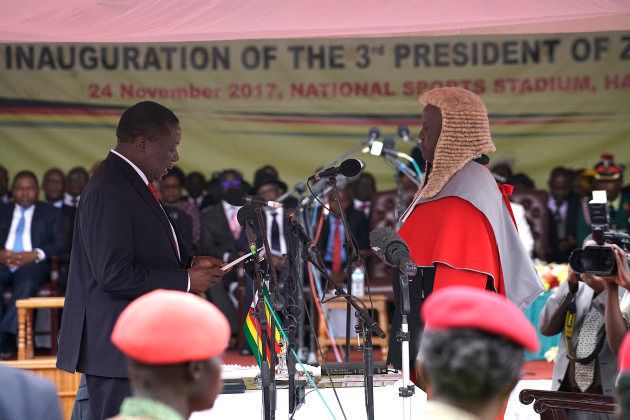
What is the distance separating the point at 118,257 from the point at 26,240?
658 cm

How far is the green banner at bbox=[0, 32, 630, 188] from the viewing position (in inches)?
463

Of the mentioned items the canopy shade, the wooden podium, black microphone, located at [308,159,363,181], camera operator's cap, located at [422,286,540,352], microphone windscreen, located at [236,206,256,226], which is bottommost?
the wooden podium

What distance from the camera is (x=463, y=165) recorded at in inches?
212

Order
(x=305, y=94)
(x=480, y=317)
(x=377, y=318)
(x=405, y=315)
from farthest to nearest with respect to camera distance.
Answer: (x=305, y=94), (x=377, y=318), (x=405, y=315), (x=480, y=317)

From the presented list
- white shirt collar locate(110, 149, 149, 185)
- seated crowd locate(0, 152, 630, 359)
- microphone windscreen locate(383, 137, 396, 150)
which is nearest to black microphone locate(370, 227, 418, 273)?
white shirt collar locate(110, 149, 149, 185)

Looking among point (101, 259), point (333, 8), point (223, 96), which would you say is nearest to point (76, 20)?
point (333, 8)

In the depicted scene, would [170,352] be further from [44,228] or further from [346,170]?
[44,228]

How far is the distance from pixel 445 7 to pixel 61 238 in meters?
6.01

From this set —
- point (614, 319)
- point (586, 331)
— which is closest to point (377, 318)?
point (586, 331)

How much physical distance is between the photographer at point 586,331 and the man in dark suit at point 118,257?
6.89 ft

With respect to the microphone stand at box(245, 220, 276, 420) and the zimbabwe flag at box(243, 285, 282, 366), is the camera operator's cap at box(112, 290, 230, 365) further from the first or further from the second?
the zimbabwe flag at box(243, 285, 282, 366)

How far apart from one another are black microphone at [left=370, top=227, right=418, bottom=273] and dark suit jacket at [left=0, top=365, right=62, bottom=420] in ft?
5.89

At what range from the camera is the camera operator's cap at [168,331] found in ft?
8.50

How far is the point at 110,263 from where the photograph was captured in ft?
15.2
